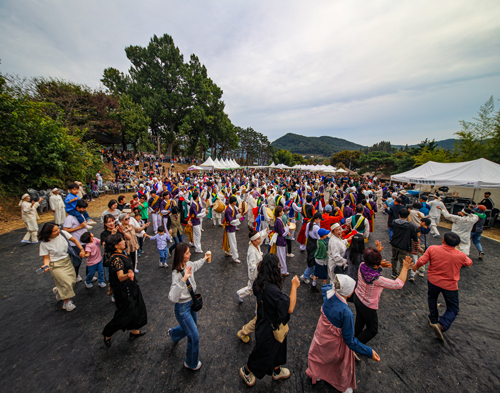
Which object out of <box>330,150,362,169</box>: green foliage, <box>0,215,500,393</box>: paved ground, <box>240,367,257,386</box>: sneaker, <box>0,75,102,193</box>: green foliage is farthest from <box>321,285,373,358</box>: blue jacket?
<box>330,150,362,169</box>: green foliage

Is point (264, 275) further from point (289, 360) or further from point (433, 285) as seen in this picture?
point (433, 285)

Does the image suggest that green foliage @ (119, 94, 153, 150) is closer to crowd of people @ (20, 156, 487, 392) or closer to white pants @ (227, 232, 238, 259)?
crowd of people @ (20, 156, 487, 392)

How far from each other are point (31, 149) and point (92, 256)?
11.3 m

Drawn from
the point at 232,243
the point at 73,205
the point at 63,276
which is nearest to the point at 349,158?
the point at 232,243

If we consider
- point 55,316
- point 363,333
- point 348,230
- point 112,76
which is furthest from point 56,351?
point 112,76

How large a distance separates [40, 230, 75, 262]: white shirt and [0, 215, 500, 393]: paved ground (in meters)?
1.21

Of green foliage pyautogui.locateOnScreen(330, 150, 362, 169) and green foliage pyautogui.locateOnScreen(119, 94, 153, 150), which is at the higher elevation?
green foliage pyautogui.locateOnScreen(119, 94, 153, 150)

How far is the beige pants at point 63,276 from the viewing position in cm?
363

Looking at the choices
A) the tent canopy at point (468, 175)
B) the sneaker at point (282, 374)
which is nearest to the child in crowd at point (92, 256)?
the sneaker at point (282, 374)

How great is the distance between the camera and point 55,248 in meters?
3.54

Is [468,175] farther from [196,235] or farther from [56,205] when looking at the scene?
[56,205]

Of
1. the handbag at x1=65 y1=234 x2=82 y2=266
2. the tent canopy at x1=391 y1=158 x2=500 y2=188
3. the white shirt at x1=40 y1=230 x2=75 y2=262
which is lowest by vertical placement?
the handbag at x1=65 y1=234 x2=82 y2=266

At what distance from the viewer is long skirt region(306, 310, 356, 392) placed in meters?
2.28

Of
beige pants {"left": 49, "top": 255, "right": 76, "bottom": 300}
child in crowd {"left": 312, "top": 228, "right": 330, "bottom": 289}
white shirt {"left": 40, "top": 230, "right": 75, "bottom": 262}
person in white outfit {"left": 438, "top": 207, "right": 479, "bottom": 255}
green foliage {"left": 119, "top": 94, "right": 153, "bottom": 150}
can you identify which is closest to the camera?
white shirt {"left": 40, "top": 230, "right": 75, "bottom": 262}
